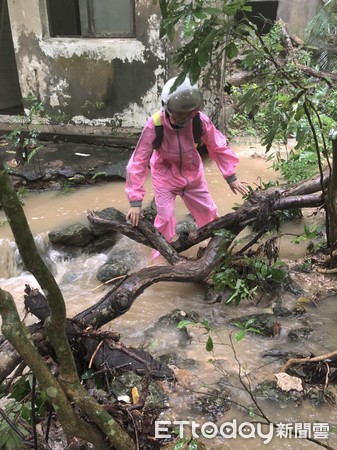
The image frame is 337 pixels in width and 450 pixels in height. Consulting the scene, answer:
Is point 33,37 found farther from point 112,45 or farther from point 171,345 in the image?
point 171,345

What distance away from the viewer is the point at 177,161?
371 centimetres

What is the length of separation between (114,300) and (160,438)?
3.55ft

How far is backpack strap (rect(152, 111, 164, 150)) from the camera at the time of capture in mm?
3410

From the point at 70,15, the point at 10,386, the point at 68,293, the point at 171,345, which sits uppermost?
the point at 70,15

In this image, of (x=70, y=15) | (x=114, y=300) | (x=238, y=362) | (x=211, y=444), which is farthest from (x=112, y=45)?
(x=211, y=444)

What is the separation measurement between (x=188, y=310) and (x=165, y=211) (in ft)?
3.38

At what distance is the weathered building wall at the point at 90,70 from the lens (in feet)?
21.7

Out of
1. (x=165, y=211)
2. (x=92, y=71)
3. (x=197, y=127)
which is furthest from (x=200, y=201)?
(x=92, y=71)

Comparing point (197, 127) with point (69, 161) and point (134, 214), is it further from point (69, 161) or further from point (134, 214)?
point (69, 161)

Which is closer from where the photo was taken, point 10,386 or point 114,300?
point 10,386

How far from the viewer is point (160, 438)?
1.78 metres

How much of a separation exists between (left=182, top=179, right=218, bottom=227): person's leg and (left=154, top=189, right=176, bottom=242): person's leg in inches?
7.8

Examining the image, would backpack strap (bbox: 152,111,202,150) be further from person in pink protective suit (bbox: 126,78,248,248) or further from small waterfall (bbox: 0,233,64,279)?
small waterfall (bbox: 0,233,64,279)

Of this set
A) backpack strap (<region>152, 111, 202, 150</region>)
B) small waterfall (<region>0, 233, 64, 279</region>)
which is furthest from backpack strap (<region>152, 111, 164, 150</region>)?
small waterfall (<region>0, 233, 64, 279</region>)
